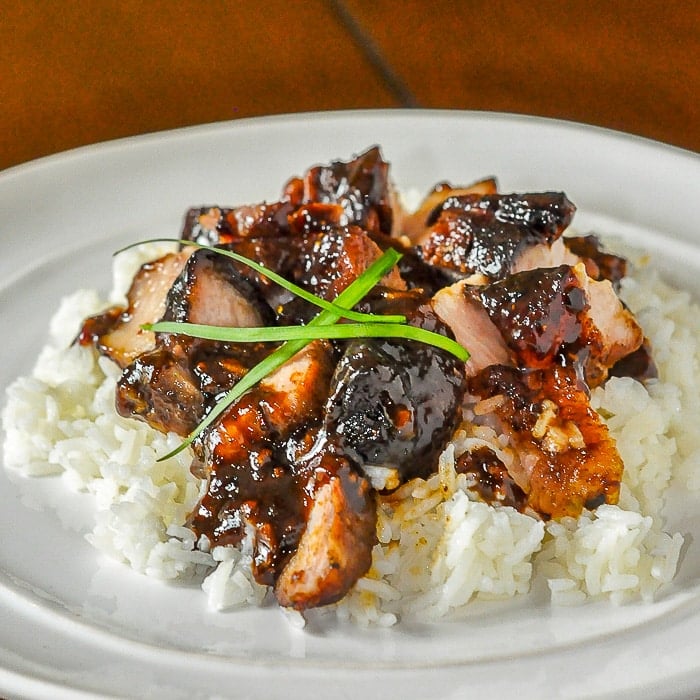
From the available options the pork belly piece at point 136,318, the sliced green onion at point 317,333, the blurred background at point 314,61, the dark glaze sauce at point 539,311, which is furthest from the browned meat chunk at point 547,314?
the blurred background at point 314,61

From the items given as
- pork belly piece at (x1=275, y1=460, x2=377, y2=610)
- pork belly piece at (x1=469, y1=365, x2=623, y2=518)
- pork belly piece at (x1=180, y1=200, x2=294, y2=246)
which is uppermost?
pork belly piece at (x1=180, y1=200, x2=294, y2=246)

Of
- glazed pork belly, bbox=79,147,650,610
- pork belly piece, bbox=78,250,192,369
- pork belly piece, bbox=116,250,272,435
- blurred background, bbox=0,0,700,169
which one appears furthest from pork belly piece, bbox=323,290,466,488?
blurred background, bbox=0,0,700,169

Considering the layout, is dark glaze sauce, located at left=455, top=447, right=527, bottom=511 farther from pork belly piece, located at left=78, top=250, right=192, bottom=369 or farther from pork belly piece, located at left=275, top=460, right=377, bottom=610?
pork belly piece, located at left=78, top=250, right=192, bottom=369

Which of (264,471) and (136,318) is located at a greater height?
(136,318)

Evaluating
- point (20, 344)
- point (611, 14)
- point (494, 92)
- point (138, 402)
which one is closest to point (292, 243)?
point (138, 402)

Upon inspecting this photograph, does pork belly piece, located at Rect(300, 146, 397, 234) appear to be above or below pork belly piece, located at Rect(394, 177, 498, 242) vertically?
above

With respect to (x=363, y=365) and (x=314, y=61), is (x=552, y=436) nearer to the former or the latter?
(x=363, y=365)

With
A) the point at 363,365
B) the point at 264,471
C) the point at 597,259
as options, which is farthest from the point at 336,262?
the point at 597,259

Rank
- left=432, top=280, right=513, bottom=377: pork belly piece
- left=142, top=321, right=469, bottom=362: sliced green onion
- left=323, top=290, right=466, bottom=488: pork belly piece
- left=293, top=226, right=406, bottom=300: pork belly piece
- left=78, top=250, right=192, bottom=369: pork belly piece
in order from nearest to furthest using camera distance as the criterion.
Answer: left=323, top=290, right=466, bottom=488: pork belly piece, left=142, top=321, right=469, bottom=362: sliced green onion, left=432, top=280, right=513, bottom=377: pork belly piece, left=293, top=226, right=406, bottom=300: pork belly piece, left=78, top=250, right=192, bottom=369: pork belly piece
